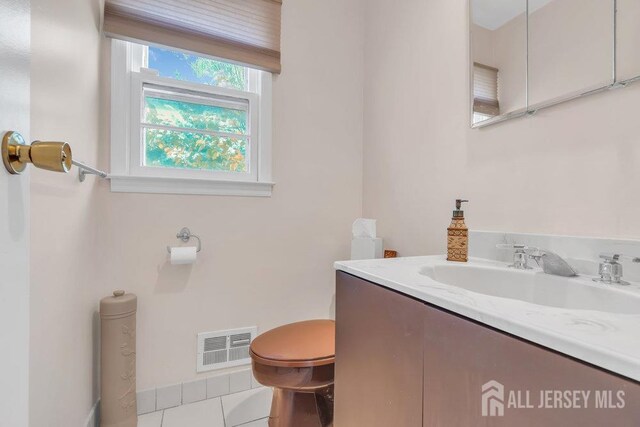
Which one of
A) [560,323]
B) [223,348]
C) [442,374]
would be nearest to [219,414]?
[223,348]

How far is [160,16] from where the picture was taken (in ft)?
4.54

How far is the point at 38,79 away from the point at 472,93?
1.39 metres

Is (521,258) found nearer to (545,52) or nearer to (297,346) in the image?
(545,52)

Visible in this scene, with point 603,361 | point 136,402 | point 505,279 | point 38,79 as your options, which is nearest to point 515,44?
point 505,279

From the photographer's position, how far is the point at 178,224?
4.81 feet

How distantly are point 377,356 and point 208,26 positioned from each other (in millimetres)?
1648

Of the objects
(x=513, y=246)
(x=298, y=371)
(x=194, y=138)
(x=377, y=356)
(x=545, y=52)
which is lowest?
(x=298, y=371)

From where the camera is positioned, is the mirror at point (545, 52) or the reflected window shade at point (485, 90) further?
the reflected window shade at point (485, 90)

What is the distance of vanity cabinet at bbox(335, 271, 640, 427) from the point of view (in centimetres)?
37

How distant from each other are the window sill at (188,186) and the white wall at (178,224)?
3cm

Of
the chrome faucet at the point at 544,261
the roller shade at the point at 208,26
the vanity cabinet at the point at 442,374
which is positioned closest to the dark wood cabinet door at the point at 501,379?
the vanity cabinet at the point at 442,374

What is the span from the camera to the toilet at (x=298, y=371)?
1032 millimetres

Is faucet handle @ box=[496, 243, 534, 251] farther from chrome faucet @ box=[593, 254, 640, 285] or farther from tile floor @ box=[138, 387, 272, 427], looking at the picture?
tile floor @ box=[138, 387, 272, 427]

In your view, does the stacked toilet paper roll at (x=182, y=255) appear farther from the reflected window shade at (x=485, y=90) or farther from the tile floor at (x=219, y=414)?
the reflected window shade at (x=485, y=90)
